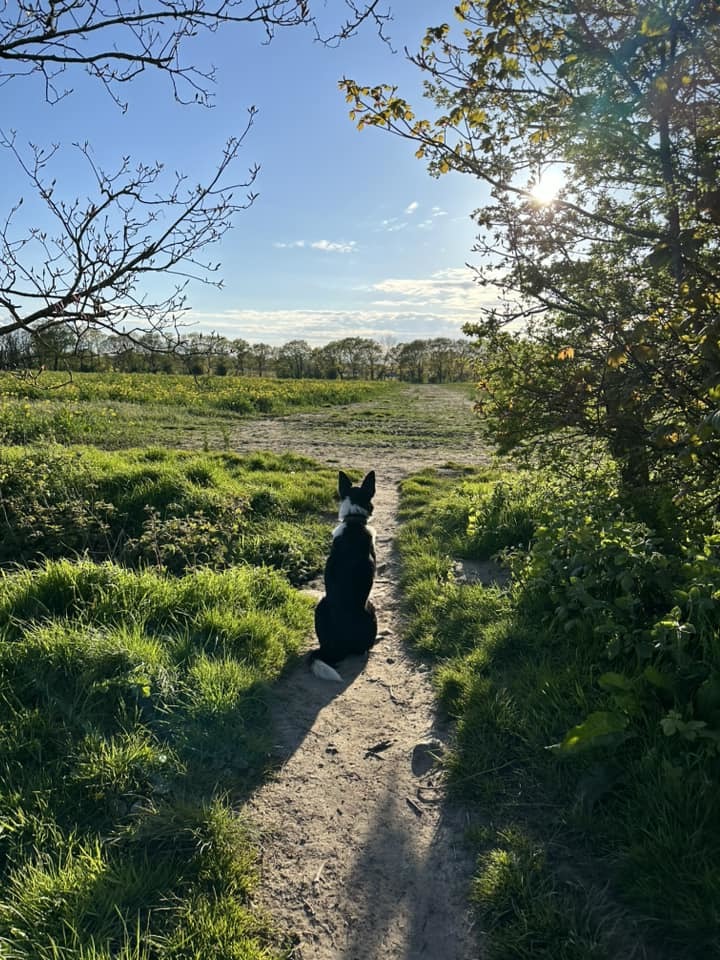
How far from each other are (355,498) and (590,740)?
2829 millimetres

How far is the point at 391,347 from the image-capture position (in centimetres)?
9119

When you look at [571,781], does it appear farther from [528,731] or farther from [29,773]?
[29,773]

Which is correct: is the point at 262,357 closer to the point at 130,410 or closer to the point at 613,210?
the point at 130,410

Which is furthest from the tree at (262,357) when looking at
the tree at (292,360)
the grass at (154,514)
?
the grass at (154,514)

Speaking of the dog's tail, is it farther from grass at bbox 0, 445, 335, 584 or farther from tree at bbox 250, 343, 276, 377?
tree at bbox 250, 343, 276, 377

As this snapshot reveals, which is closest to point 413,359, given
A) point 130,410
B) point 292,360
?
point 292,360

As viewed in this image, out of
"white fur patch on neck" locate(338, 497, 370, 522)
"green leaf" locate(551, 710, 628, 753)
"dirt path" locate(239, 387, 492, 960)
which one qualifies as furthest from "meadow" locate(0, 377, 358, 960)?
"green leaf" locate(551, 710, 628, 753)

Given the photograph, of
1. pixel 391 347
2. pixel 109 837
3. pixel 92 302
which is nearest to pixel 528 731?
pixel 109 837

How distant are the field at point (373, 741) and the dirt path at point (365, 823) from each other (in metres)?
0.02

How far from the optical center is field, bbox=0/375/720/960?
2115 millimetres

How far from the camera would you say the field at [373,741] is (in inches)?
83.3

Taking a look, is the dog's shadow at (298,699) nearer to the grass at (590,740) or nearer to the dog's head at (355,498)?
the grass at (590,740)

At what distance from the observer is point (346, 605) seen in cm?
429

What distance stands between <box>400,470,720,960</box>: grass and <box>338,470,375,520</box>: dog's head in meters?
1.19
